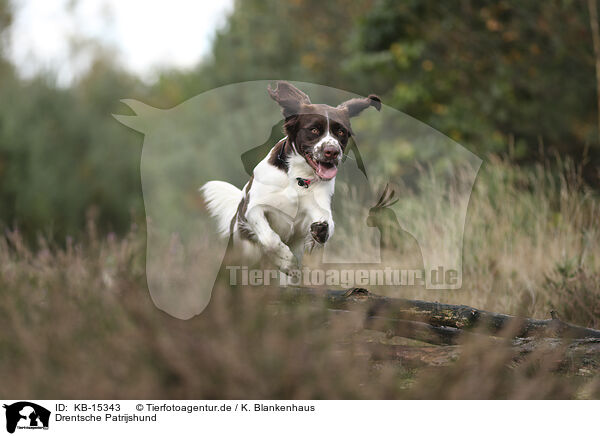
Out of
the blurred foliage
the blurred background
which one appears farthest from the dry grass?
the blurred foliage

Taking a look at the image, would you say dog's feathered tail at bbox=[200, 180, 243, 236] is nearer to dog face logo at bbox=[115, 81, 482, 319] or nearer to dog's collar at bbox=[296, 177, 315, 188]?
dog face logo at bbox=[115, 81, 482, 319]

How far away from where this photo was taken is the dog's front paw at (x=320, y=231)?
3.66m

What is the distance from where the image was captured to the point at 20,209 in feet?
47.9

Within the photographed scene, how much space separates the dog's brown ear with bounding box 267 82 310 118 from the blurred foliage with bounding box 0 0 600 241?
390 cm

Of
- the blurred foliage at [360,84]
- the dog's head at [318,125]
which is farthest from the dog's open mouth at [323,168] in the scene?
the blurred foliage at [360,84]

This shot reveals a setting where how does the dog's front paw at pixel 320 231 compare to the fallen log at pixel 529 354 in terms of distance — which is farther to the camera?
the dog's front paw at pixel 320 231

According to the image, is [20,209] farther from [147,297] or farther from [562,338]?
[562,338]

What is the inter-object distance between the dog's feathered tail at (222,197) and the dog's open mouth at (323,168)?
0.71 metres

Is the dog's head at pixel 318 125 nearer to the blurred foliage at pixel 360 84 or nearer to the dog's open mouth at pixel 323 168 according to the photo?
the dog's open mouth at pixel 323 168

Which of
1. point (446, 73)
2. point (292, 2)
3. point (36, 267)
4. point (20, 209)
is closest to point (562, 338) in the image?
point (36, 267)

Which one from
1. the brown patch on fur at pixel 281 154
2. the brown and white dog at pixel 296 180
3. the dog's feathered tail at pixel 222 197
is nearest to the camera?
the brown and white dog at pixel 296 180
